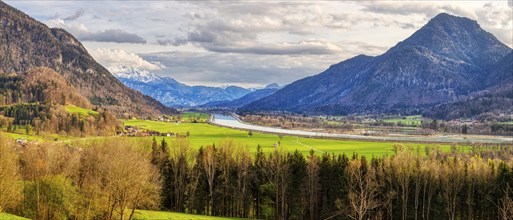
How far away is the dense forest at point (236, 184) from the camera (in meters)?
63.3

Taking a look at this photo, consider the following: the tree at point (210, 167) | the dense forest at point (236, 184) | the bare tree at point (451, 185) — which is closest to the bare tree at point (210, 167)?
the tree at point (210, 167)

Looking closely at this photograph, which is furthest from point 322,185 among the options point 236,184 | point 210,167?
point 210,167

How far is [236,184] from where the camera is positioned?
91562mm

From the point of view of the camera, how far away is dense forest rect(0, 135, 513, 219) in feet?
208

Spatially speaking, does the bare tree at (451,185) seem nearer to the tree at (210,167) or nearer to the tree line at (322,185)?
the tree line at (322,185)

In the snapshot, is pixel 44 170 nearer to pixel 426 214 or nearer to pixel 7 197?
pixel 7 197

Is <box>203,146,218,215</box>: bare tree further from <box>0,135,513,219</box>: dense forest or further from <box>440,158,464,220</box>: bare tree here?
<box>440,158,464,220</box>: bare tree

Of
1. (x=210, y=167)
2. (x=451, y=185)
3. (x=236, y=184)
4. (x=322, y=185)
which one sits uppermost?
(x=210, y=167)

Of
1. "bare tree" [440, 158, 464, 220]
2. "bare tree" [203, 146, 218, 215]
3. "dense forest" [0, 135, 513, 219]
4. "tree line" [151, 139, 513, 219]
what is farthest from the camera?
"bare tree" [203, 146, 218, 215]

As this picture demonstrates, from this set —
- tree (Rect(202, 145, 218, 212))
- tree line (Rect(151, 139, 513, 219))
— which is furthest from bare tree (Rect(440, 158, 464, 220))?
tree (Rect(202, 145, 218, 212))

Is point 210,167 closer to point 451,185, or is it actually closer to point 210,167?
point 210,167

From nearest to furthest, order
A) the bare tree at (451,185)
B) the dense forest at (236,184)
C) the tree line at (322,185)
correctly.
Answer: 1. the dense forest at (236,184)
2. the bare tree at (451,185)
3. the tree line at (322,185)

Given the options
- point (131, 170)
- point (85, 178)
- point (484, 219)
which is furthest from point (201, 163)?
point (484, 219)

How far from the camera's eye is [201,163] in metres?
93.7
